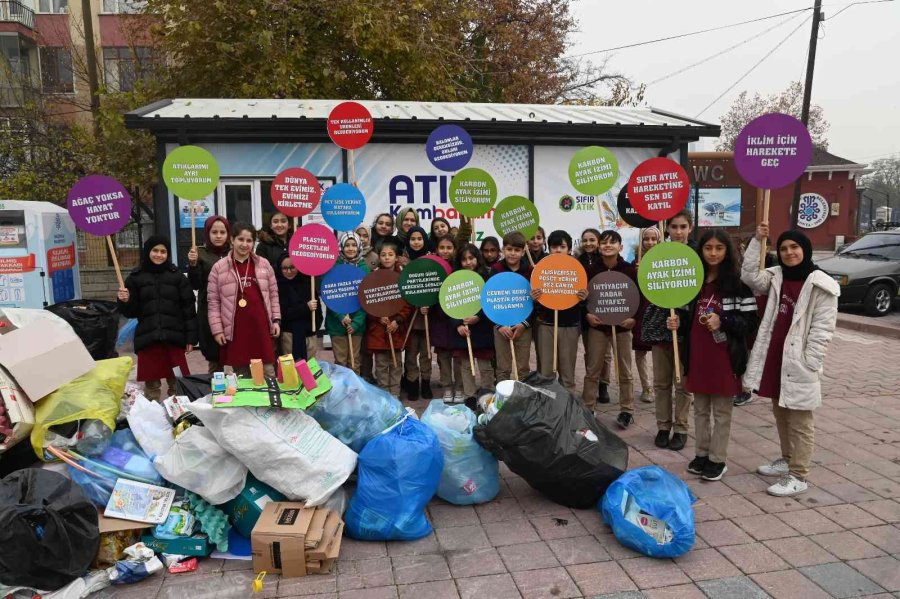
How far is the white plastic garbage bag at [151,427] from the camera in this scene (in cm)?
378

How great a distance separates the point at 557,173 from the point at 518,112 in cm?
135

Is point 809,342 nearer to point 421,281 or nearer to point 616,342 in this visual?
point 616,342

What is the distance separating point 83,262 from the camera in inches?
583

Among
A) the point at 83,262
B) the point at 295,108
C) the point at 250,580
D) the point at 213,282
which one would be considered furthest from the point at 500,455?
the point at 83,262

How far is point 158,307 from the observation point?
5.11m

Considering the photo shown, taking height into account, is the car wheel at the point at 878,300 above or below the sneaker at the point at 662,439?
above

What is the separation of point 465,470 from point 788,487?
214 cm

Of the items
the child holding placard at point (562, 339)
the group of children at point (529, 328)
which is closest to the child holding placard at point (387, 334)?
the group of children at point (529, 328)

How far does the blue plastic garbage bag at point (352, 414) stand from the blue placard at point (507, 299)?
4.61 ft

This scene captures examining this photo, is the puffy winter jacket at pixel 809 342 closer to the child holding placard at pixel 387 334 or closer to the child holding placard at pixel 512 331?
the child holding placard at pixel 512 331

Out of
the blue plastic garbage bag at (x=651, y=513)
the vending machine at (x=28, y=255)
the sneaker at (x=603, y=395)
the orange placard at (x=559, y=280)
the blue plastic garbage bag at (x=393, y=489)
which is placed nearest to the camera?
the blue plastic garbage bag at (x=651, y=513)

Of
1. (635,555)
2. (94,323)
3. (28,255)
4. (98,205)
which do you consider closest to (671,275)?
(635,555)

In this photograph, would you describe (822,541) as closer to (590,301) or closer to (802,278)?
(802,278)

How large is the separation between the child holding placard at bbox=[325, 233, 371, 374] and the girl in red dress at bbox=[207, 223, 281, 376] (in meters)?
0.80
